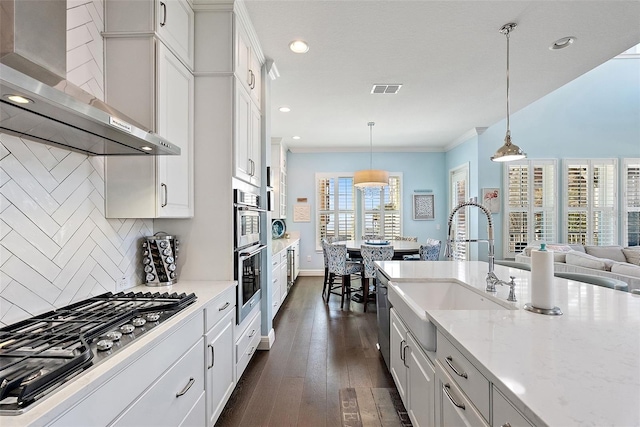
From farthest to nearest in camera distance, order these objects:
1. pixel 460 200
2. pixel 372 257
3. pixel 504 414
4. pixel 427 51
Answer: pixel 460 200
pixel 372 257
pixel 427 51
pixel 504 414

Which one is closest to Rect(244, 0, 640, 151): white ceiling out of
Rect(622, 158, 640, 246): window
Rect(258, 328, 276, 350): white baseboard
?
Rect(258, 328, 276, 350): white baseboard

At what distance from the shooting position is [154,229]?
2.07 metres

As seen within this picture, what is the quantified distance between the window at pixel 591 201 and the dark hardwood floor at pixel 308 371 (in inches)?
177

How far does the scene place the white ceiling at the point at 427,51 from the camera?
2.20 metres

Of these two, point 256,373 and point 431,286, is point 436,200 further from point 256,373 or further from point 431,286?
point 256,373

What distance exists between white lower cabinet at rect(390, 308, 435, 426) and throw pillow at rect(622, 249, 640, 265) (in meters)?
4.98

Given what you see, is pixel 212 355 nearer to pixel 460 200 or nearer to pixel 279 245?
pixel 279 245

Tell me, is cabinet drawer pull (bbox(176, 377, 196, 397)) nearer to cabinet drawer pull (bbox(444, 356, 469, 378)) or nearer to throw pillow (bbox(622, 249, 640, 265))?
cabinet drawer pull (bbox(444, 356, 469, 378))

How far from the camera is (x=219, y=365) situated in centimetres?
179

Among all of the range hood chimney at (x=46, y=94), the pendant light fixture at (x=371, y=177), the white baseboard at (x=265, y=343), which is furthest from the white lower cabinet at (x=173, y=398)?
the pendant light fixture at (x=371, y=177)

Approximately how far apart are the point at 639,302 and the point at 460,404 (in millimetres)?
1132

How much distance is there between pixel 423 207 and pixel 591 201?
297 centimetres

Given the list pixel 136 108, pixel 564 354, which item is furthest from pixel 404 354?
pixel 136 108

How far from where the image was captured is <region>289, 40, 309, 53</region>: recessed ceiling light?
2562mm
